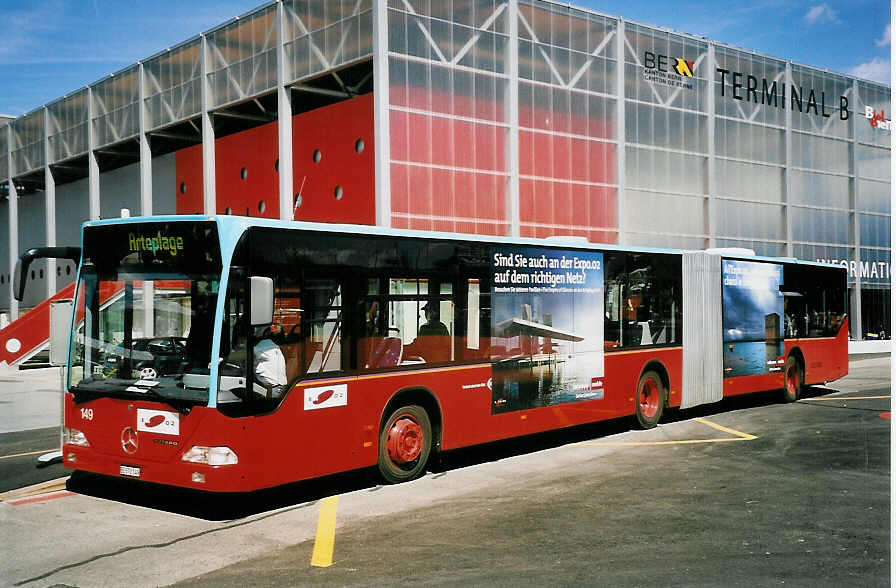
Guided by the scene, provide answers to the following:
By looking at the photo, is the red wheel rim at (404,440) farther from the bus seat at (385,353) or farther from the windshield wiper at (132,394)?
the windshield wiper at (132,394)

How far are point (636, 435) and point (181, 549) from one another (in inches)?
324

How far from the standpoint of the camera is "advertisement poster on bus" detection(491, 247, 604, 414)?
11492 mm

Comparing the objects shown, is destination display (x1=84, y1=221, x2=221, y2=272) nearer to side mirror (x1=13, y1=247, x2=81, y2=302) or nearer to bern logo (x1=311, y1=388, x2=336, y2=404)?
side mirror (x1=13, y1=247, x2=81, y2=302)

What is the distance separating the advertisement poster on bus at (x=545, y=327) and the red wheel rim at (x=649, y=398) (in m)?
1.39

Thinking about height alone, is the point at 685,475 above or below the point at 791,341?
below

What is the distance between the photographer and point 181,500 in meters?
9.21

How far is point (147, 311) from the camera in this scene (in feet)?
29.3

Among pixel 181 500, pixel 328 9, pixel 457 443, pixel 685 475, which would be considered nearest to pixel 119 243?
pixel 181 500

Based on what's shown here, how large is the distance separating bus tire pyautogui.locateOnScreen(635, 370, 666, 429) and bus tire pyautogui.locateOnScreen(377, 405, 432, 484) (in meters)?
5.02

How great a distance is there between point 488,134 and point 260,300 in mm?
23759

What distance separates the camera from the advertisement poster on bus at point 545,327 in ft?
37.7

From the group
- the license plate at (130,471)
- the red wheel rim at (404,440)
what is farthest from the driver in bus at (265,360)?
the red wheel rim at (404,440)

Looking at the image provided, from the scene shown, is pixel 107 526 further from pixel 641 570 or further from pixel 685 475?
pixel 685 475

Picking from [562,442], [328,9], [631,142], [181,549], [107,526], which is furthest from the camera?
[631,142]
